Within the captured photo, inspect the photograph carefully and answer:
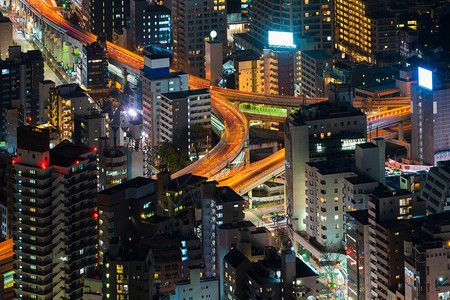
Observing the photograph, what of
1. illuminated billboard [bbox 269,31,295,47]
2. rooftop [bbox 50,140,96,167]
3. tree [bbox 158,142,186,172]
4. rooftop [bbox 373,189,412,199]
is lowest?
tree [bbox 158,142,186,172]

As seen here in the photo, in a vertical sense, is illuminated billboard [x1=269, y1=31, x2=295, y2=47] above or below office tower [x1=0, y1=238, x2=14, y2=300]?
above

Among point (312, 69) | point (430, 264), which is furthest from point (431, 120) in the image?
point (430, 264)

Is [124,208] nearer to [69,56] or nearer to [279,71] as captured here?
[279,71]

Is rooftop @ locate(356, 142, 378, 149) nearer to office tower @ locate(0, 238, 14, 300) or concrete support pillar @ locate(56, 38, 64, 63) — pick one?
office tower @ locate(0, 238, 14, 300)

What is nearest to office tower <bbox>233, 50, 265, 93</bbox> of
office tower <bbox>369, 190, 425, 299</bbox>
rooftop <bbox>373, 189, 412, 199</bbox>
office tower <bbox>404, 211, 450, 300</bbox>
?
rooftop <bbox>373, 189, 412, 199</bbox>

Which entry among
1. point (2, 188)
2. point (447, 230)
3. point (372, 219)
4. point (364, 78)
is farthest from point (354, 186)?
point (364, 78)

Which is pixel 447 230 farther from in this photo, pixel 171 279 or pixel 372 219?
pixel 171 279

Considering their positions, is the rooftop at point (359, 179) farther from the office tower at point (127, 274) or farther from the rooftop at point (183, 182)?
the office tower at point (127, 274)
